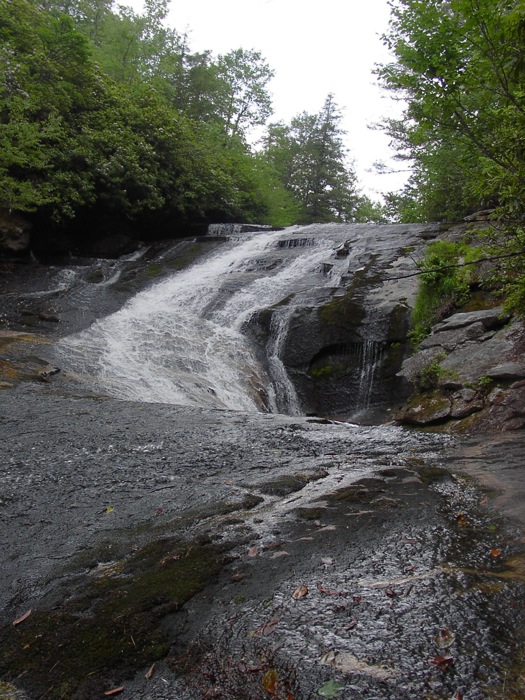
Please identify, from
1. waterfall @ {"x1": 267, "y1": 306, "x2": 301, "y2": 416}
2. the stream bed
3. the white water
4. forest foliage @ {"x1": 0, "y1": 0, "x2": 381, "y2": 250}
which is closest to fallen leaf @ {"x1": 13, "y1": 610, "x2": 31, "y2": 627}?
the stream bed

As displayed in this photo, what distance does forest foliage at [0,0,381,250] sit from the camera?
1430 centimetres

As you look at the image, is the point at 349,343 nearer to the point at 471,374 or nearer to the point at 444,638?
the point at 471,374

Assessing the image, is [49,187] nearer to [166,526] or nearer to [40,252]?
[40,252]

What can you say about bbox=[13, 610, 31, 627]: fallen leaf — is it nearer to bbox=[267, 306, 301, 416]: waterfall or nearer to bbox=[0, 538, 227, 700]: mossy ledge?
bbox=[0, 538, 227, 700]: mossy ledge

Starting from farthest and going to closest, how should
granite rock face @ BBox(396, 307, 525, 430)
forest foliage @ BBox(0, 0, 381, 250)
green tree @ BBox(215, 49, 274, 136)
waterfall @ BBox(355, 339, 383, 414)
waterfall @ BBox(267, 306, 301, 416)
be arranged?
green tree @ BBox(215, 49, 274, 136) < forest foliage @ BBox(0, 0, 381, 250) < waterfall @ BBox(355, 339, 383, 414) < waterfall @ BBox(267, 306, 301, 416) < granite rock face @ BBox(396, 307, 525, 430)

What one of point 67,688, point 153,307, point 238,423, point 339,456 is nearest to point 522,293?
point 339,456

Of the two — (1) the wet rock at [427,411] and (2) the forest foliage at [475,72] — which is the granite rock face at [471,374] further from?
(2) the forest foliage at [475,72]

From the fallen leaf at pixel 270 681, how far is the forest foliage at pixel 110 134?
13.4 metres

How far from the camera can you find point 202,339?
11.2 meters

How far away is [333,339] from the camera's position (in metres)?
11.0

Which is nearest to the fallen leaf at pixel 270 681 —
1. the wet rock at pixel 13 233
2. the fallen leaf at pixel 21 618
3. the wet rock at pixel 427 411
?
the fallen leaf at pixel 21 618

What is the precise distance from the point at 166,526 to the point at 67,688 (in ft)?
5.14

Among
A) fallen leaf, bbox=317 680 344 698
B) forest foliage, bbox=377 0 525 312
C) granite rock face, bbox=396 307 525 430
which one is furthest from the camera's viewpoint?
granite rock face, bbox=396 307 525 430

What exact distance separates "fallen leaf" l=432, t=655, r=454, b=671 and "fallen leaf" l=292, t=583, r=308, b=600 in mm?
687
